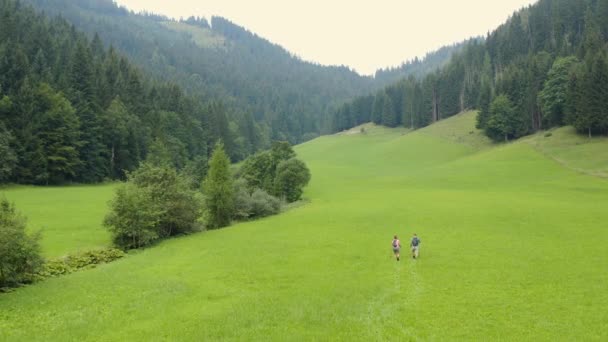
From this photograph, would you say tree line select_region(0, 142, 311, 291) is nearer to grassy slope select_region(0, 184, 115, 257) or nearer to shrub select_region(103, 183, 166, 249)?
shrub select_region(103, 183, 166, 249)

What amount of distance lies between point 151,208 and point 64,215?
12492mm

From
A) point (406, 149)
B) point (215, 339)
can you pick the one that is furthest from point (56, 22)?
point (215, 339)

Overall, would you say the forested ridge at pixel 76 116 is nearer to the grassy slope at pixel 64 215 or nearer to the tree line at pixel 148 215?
the grassy slope at pixel 64 215

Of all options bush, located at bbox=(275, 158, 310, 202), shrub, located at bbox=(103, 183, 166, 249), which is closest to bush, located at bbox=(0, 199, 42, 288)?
shrub, located at bbox=(103, 183, 166, 249)

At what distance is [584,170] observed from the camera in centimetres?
6769

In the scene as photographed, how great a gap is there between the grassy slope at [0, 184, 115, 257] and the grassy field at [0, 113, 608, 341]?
5.69 meters

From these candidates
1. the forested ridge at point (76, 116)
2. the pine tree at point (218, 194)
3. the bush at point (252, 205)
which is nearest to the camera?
the pine tree at point (218, 194)

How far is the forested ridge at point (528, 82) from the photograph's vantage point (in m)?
84.5

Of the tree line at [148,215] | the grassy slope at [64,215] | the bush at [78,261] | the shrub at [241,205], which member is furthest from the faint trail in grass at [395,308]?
the shrub at [241,205]

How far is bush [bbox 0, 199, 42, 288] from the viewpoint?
26.4 m

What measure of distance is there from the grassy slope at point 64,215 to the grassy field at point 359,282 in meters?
5.69

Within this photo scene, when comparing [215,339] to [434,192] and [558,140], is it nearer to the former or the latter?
[434,192]

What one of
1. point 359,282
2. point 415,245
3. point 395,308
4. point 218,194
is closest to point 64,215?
point 218,194

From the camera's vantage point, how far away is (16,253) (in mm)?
26844
